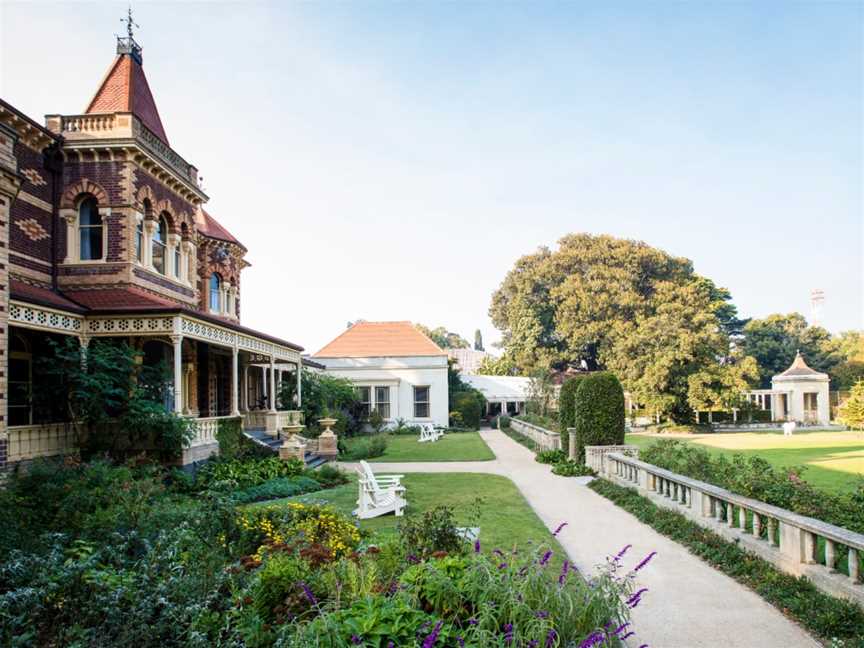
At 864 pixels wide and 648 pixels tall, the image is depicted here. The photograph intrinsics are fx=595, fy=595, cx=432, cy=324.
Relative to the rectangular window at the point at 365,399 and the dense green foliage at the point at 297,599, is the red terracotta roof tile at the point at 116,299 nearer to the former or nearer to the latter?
the dense green foliage at the point at 297,599

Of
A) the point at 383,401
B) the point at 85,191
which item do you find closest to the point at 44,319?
the point at 85,191

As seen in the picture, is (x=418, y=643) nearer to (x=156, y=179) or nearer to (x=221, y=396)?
(x=156, y=179)

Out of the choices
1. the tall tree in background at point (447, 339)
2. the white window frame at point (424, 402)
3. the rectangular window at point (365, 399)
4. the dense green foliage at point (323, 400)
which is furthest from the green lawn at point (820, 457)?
the tall tree in background at point (447, 339)

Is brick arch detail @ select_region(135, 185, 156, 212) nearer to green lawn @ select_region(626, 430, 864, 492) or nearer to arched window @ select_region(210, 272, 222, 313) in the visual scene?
arched window @ select_region(210, 272, 222, 313)

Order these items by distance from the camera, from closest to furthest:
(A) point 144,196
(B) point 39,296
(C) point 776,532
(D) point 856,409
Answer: (C) point 776,532 → (B) point 39,296 → (A) point 144,196 → (D) point 856,409

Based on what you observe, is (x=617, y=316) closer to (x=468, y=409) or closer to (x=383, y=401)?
(x=468, y=409)

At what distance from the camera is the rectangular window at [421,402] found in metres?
34.0

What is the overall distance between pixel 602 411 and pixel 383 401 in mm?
20495

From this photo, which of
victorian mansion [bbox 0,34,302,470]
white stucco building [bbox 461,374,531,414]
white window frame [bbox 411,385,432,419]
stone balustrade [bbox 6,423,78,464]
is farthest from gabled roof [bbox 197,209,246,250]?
→ white stucco building [bbox 461,374,531,414]

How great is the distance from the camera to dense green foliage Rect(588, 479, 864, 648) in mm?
4699

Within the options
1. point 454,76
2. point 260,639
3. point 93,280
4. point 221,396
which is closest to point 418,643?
point 260,639

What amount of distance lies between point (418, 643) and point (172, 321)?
38.5 feet

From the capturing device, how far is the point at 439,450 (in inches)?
877

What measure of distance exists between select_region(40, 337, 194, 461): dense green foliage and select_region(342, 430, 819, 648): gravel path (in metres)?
7.59
